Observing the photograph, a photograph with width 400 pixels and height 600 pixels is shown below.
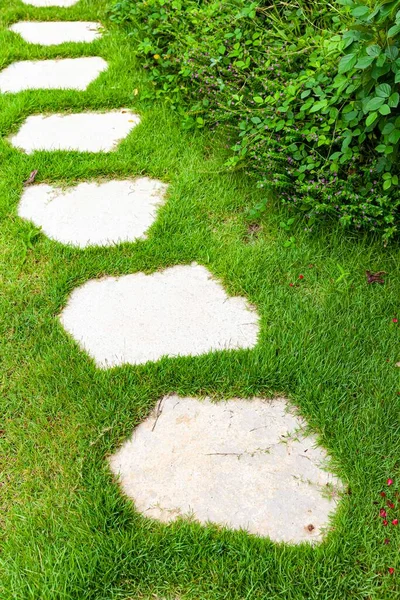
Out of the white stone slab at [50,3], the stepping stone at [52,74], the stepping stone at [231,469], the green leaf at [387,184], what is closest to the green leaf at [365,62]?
the green leaf at [387,184]

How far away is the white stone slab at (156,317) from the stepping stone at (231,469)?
0.26 metres

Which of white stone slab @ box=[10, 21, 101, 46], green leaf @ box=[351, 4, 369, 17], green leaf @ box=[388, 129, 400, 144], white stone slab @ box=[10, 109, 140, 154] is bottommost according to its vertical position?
white stone slab @ box=[10, 109, 140, 154]

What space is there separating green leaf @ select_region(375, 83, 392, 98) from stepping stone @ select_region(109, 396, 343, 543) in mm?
1155

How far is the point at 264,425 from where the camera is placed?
1.83 m

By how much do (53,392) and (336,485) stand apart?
0.97 meters

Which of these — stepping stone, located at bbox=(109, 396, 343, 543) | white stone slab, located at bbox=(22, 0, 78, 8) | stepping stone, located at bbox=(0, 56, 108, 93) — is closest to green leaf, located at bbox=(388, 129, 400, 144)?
stepping stone, located at bbox=(109, 396, 343, 543)

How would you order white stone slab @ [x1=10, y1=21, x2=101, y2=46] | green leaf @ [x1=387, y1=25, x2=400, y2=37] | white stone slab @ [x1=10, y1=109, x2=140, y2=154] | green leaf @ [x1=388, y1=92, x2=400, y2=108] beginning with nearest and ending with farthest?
green leaf @ [x1=387, y1=25, x2=400, y2=37]
green leaf @ [x1=388, y1=92, x2=400, y2=108]
white stone slab @ [x1=10, y1=109, x2=140, y2=154]
white stone slab @ [x1=10, y1=21, x2=101, y2=46]

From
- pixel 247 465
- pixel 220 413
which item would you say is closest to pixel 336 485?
pixel 247 465

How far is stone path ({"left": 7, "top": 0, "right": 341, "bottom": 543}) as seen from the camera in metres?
1.65

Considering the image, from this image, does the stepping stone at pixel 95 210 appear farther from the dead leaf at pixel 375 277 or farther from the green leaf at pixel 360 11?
the green leaf at pixel 360 11

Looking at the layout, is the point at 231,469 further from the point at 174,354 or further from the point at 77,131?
the point at 77,131

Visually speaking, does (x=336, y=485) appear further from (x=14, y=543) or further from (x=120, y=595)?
(x=14, y=543)

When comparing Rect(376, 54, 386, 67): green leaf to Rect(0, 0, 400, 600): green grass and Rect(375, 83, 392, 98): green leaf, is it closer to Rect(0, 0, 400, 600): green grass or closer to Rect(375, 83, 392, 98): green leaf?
Rect(375, 83, 392, 98): green leaf

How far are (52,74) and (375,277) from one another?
8.36 feet
